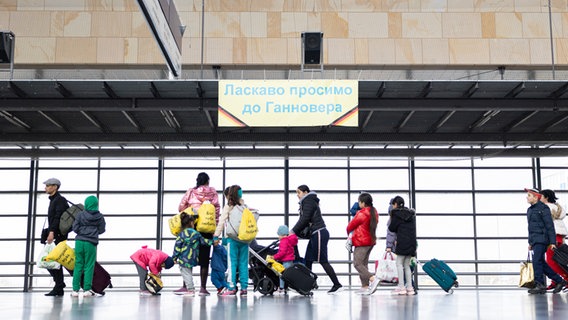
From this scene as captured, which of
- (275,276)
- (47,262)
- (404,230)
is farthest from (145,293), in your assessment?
(404,230)

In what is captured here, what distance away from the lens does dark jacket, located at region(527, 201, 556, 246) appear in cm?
1173

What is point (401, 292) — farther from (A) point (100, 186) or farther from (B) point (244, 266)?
(A) point (100, 186)

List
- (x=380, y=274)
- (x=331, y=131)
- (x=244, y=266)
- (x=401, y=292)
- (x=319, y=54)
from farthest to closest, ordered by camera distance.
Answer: (x=331, y=131), (x=319, y=54), (x=380, y=274), (x=401, y=292), (x=244, y=266)

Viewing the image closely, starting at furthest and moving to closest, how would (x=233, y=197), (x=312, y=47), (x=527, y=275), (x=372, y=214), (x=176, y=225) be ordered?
(x=312, y=47) → (x=527, y=275) → (x=372, y=214) → (x=176, y=225) → (x=233, y=197)

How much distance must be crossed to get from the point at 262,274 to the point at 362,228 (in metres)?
1.97

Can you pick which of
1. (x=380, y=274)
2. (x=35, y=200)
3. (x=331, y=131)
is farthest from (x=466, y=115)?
(x=35, y=200)

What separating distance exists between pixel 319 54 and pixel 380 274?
4.73 meters

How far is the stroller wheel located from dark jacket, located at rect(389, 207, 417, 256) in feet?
7.38

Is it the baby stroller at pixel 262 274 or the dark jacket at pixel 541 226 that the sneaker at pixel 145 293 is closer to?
the baby stroller at pixel 262 274

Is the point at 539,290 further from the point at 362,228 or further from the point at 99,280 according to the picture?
the point at 99,280

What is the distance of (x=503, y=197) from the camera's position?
1922 centimetres

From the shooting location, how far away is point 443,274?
12.9 m

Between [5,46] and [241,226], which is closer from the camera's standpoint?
[241,226]

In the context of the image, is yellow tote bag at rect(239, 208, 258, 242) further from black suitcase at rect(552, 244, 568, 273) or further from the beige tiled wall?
the beige tiled wall
